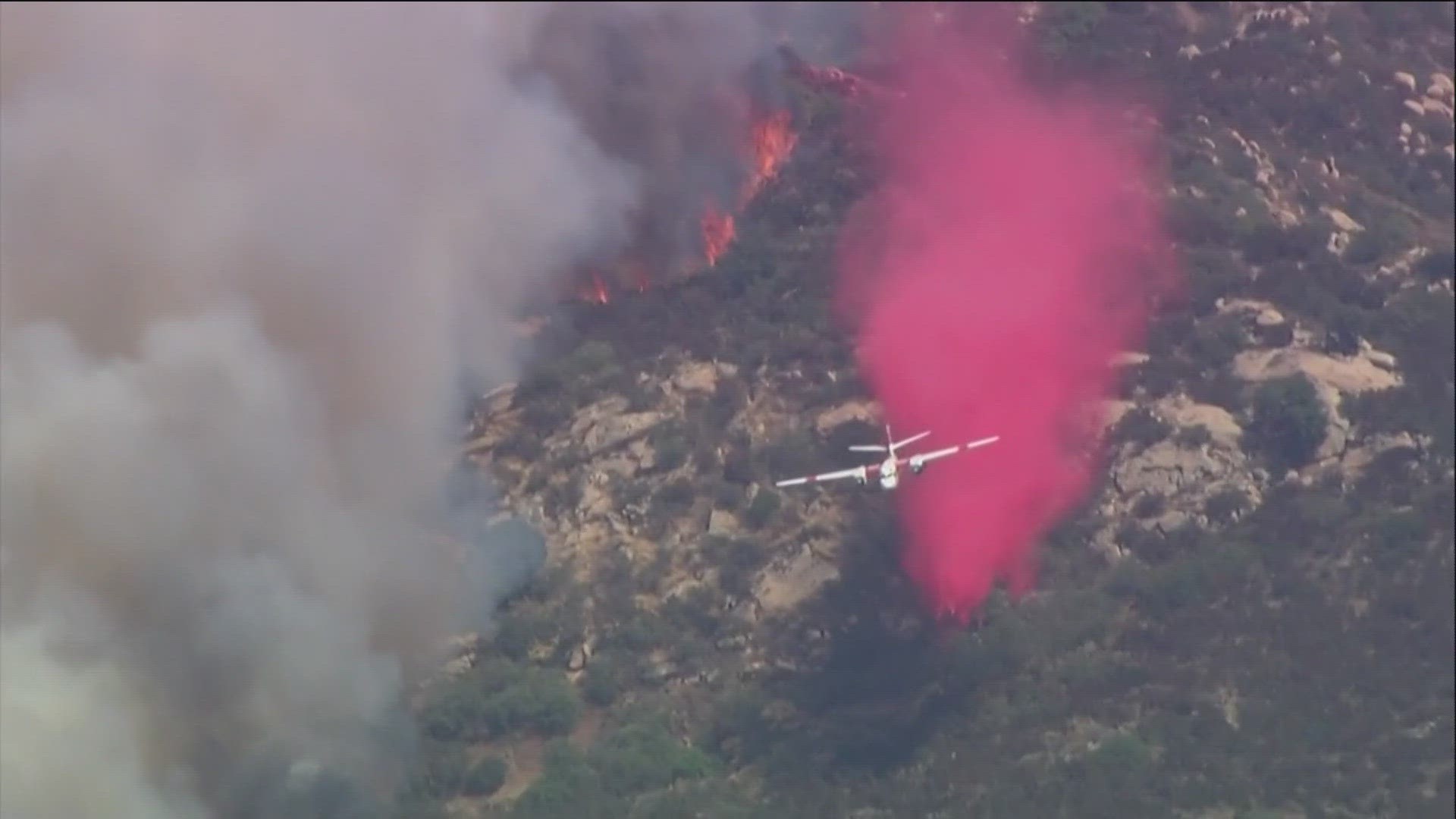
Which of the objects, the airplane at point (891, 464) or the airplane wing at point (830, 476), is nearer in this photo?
the airplane at point (891, 464)

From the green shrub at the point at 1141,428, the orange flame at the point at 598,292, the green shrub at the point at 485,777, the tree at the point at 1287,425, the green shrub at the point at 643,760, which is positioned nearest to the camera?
Answer: the green shrub at the point at 485,777

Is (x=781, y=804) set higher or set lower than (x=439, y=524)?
lower

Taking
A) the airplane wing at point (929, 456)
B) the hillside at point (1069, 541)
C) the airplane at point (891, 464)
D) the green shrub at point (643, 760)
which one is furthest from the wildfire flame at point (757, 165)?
the green shrub at point (643, 760)

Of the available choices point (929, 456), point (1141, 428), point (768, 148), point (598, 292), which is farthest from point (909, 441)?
point (768, 148)

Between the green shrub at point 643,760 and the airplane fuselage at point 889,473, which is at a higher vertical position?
the airplane fuselage at point 889,473

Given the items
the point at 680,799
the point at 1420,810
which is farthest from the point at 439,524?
the point at 1420,810

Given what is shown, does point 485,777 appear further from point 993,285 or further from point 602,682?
point 993,285

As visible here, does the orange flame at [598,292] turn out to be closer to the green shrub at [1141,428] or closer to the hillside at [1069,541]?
the hillside at [1069,541]

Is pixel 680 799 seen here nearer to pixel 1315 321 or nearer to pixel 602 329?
pixel 602 329

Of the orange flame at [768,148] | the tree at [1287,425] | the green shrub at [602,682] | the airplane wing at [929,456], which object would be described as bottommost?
the green shrub at [602,682]
